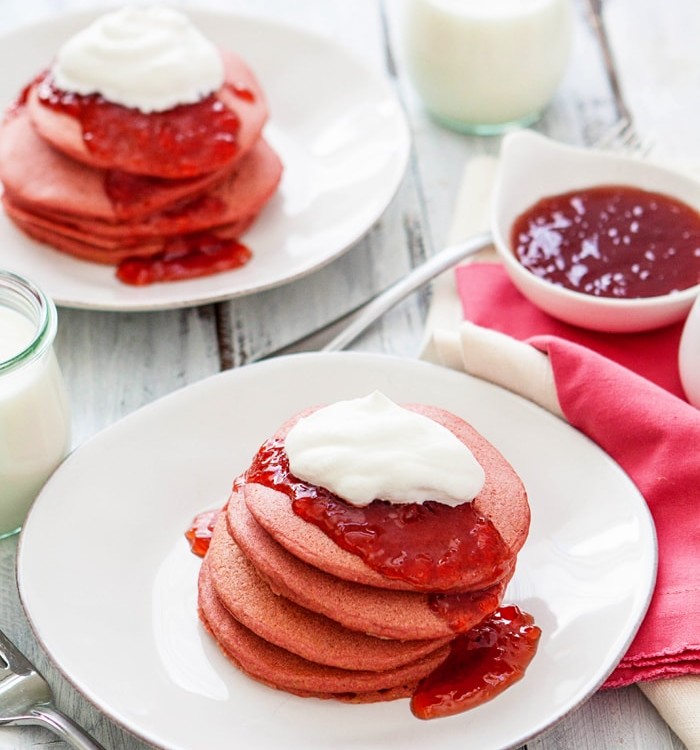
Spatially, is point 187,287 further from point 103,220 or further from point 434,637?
point 434,637

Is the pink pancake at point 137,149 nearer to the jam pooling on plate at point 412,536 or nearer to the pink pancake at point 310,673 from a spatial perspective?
the jam pooling on plate at point 412,536

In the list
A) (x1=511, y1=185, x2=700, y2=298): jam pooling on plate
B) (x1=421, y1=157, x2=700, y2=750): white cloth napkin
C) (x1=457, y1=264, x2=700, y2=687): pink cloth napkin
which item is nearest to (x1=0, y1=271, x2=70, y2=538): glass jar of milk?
(x1=421, y1=157, x2=700, y2=750): white cloth napkin

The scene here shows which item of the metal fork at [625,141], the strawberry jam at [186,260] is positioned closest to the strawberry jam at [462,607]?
the strawberry jam at [186,260]

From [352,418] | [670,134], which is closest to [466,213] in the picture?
[670,134]

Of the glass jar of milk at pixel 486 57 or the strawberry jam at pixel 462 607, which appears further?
the glass jar of milk at pixel 486 57

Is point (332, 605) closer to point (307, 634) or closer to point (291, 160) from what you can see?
point (307, 634)

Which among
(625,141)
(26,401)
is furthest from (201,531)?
(625,141)
